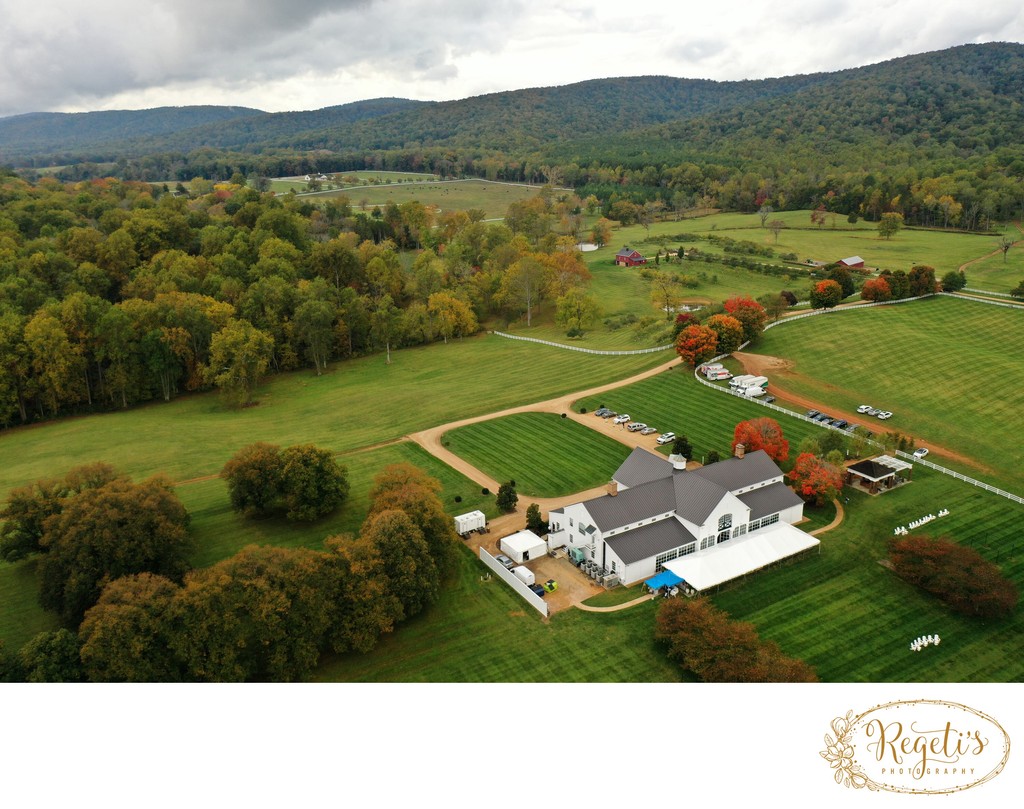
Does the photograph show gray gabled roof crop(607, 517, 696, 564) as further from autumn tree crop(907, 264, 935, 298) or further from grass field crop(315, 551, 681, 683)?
autumn tree crop(907, 264, 935, 298)

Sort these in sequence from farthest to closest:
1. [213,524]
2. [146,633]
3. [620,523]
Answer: [213,524]
[620,523]
[146,633]

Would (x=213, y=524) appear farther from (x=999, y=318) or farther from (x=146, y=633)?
(x=999, y=318)

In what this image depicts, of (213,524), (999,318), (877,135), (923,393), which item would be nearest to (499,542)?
(213,524)

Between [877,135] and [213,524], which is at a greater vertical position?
[877,135]

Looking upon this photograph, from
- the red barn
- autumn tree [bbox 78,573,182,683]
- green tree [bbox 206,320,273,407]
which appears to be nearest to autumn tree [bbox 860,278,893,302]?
the red barn

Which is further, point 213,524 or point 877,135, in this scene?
point 877,135

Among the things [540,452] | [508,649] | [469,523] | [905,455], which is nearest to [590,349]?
[540,452]

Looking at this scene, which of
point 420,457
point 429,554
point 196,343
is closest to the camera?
point 429,554

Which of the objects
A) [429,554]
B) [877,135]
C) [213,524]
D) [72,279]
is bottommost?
[213,524]

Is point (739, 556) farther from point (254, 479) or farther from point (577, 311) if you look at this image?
point (577, 311)
